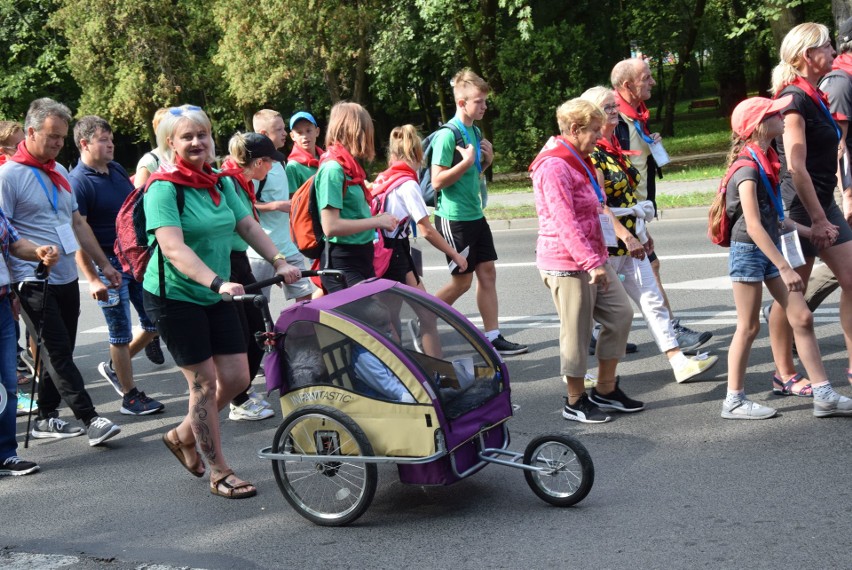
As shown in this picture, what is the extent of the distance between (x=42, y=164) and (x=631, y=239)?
3678 mm

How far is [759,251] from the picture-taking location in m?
5.73

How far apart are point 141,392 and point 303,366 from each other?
9.37 feet

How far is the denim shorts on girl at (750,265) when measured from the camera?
573cm

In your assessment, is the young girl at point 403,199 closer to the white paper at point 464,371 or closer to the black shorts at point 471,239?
the black shorts at point 471,239

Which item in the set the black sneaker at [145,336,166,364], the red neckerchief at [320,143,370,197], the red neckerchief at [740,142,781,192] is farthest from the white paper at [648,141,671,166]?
the black sneaker at [145,336,166,364]

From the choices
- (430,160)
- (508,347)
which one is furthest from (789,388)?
(430,160)

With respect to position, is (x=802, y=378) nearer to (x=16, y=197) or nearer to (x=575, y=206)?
(x=575, y=206)

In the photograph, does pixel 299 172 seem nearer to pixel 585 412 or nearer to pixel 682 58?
pixel 585 412

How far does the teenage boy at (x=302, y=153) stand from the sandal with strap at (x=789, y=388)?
367cm

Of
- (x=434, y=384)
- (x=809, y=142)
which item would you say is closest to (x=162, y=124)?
(x=434, y=384)

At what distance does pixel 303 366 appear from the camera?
4.95 m

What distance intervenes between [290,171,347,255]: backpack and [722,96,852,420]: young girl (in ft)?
8.04

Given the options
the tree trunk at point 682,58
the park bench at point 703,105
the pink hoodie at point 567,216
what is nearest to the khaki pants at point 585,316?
the pink hoodie at point 567,216

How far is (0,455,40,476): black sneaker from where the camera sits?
610cm
